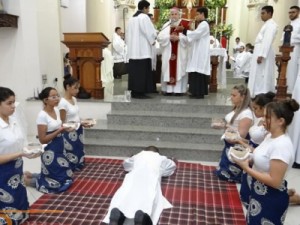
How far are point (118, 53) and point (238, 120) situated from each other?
590cm

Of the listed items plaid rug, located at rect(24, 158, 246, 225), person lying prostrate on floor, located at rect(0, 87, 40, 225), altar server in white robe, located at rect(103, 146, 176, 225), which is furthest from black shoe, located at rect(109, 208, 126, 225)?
person lying prostrate on floor, located at rect(0, 87, 40, 225)

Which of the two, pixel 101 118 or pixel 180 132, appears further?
pixel 101 118

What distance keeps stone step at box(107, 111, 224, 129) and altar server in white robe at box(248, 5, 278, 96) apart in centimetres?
111

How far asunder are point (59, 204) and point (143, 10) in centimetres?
353

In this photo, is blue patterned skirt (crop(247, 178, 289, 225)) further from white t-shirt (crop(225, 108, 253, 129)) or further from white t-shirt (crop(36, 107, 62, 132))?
white t-shirt (crop(36, 107, 62, 132))

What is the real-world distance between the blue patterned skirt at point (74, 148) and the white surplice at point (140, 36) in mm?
2019

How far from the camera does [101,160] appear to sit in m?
4.16

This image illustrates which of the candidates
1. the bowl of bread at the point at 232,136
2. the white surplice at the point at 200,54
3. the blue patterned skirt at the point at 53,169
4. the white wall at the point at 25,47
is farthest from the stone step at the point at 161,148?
the white wall at the point at 25,47

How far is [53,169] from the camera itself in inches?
124

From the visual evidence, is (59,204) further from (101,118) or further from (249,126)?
(101,118)

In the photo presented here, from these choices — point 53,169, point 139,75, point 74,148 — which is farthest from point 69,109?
point 139,75

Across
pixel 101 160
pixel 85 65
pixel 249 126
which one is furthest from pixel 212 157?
pixel 85 65

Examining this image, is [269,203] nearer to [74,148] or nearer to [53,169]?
[53,169]

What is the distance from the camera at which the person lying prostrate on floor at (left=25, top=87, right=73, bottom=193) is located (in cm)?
303
